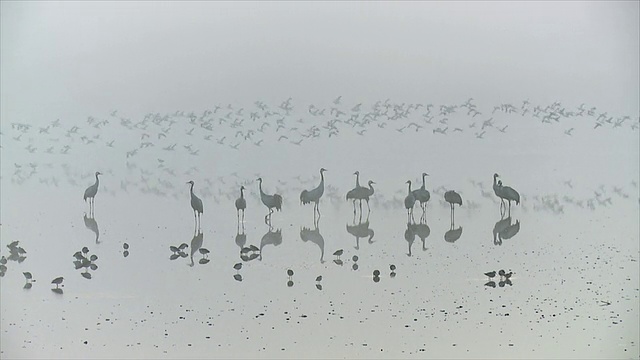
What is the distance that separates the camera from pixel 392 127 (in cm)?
186

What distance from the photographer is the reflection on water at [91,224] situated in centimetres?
188

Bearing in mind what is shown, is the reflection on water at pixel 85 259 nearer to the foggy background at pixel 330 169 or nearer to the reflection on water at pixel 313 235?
the foggy background at pixel 330 169

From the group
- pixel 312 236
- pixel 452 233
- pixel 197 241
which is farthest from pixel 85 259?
pixel 452 233

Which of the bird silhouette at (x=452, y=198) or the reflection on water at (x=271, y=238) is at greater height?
the bird silhouette at (x=452, y=198)

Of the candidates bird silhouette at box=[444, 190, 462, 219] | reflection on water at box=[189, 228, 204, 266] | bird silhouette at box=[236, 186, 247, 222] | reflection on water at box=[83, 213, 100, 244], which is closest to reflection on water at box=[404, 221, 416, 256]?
bird silhouette at box=[444, 190, 462, 219]

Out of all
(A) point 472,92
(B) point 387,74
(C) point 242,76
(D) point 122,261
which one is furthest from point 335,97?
(D) point 122,261

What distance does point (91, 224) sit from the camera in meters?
1.88

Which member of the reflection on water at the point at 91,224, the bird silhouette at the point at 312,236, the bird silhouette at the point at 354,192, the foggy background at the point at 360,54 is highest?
the foggy background at the point at 360,54

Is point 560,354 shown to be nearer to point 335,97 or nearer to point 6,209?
point 335,97

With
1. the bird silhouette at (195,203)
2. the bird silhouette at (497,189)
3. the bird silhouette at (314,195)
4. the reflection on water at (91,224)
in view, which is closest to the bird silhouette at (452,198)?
the bird silhouette at (497,189)

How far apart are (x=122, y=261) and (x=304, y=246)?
0.53 meters

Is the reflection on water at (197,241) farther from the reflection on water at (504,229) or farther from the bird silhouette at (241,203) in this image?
the reflection on water at (504,229)

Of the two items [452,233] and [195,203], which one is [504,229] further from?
[195,203]

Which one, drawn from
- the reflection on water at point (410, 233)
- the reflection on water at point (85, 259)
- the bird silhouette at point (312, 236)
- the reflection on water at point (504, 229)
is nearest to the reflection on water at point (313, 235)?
the bird silhouette at point (312, 236)
